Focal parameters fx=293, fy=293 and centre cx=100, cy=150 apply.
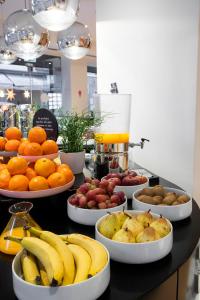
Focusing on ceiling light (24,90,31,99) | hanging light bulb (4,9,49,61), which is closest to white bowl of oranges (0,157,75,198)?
hanging light bulb (4,9,49,61)

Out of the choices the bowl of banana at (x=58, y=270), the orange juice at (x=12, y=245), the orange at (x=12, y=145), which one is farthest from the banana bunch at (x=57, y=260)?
the orange at (x=12, y=145)

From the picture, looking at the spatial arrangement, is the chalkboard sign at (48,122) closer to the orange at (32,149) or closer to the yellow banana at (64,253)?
the orange at (32,149)

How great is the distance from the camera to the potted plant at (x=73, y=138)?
171 centimetres

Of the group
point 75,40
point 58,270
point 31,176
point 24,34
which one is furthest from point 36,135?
point 75,40

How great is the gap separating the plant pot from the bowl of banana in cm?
85

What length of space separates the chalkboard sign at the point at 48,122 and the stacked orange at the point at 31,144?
0.81ft

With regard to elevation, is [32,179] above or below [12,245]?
above

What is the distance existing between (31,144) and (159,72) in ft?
4.03

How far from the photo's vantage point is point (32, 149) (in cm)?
143

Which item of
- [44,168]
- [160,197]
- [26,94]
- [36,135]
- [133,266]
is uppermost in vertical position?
[26,94]

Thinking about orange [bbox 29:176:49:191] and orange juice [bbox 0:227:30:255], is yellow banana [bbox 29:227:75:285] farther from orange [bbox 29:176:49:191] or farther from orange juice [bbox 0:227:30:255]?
orange [bbox 29:176:49:191]

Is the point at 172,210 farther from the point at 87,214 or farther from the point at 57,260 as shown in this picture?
the point at 57,260

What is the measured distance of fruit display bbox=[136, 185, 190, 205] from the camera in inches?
46.9

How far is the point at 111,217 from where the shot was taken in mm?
992
